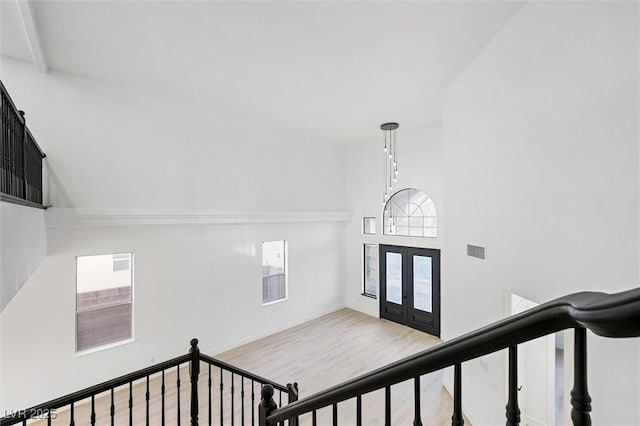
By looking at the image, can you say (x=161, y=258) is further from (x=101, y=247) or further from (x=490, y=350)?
(x=490, y=350)

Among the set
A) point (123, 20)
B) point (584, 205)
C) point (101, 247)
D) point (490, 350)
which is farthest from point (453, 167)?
point (101, 247)

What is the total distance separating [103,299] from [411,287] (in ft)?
18.9

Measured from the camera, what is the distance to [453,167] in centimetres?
414

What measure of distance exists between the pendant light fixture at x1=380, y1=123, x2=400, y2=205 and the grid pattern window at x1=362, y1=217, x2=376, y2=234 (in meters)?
0.61

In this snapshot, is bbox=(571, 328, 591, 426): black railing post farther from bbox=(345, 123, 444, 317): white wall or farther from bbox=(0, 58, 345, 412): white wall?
bbox=(345, 123, 444, 317): white wall

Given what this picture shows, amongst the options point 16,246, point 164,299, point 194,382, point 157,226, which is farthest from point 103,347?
point 16,246

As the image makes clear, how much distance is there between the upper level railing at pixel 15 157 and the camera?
2.12 metres

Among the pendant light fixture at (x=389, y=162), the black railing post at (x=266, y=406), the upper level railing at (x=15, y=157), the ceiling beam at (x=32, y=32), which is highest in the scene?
the ceiling beam at (x=32, y=32)

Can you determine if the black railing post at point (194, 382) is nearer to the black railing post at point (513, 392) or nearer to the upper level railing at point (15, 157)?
the upper level railing at point (15, 157)

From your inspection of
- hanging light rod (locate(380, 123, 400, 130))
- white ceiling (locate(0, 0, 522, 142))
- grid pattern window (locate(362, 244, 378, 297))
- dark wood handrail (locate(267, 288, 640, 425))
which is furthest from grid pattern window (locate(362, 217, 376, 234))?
dark wood handrail (locate(267, 288, 640, 425))

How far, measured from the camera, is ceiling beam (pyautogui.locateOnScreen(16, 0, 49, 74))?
2797 millimetres

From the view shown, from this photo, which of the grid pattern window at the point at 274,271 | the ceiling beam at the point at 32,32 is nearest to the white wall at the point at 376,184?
the grid pattern window at the point at 274,271

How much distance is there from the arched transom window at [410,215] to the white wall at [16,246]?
620 centimetres

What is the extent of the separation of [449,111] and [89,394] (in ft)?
16.1
